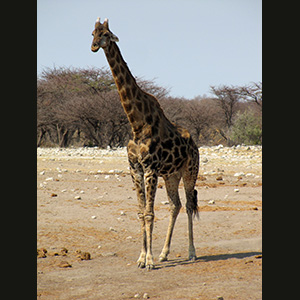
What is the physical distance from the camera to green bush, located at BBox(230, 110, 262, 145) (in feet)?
114

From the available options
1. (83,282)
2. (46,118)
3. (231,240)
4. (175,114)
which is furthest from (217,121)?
(83,282)

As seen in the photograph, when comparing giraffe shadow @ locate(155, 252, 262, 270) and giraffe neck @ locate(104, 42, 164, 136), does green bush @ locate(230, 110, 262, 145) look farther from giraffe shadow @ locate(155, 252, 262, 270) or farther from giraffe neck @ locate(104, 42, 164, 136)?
giraffe neck @ locate(104, 42, 164, 136)

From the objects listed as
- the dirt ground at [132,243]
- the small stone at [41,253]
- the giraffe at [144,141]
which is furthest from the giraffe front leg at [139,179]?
the small stone at [41,253]

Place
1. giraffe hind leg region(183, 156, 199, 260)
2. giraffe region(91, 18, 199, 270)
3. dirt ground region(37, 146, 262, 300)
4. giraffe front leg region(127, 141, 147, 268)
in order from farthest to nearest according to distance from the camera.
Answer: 1. giraffe hind leg region(183, 156, 199, 260)
2. giraffe front leg region(127, 141, 147, 268)
3. giraffe region(91, 18, 199, 270)
4. dirt ground region(37, 146, 262, 300)

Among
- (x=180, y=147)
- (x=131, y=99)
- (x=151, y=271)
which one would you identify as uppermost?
(x=131, y=99)

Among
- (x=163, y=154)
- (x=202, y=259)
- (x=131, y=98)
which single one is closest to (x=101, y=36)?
(x=131, y=98)

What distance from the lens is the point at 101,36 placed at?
246 inches

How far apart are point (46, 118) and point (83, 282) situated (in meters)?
33.1

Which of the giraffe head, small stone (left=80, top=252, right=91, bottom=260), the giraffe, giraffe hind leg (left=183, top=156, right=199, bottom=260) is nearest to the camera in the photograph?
the giraffe head

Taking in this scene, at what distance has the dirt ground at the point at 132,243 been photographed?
5.56 meters

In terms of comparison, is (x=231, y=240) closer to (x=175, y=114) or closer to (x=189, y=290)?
(x=189, y=290)

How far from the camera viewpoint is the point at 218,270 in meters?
6.28

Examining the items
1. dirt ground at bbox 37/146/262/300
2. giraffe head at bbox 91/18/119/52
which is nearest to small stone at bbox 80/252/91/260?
dirt ground at bbox 37/146/262/300

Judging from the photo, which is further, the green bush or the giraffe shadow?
the green bush
